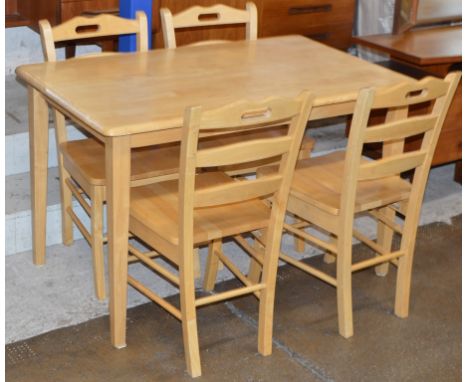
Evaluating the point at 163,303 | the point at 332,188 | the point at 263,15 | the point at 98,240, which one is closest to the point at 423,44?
the point at 263,15

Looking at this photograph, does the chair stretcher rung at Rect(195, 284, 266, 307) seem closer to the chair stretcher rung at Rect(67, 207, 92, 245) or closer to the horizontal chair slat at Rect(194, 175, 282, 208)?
the horizontal chair slat at Rect(194, 175, 282, 208)

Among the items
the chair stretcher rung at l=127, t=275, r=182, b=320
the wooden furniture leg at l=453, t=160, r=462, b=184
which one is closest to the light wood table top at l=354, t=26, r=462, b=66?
the wooden furniture leg at l=453, t=160, r=462, b=184

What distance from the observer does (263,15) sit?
482 cm

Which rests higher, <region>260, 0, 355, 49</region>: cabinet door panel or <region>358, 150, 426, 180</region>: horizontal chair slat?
<region>260, 0, 355, 49</region>: cabinet door panel

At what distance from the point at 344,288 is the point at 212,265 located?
536 mm

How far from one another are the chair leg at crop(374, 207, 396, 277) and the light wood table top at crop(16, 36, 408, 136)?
574mm

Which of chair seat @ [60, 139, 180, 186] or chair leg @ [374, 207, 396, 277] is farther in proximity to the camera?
chair leg @ [374, 207, 396, 277]

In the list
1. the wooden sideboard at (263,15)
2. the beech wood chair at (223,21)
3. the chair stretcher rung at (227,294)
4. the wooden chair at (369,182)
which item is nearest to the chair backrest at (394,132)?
the wooden chair at (369,182)

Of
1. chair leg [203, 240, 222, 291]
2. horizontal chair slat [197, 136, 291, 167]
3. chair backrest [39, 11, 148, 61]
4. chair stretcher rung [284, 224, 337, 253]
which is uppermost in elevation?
chair backrest [39, 11, 148, 61]

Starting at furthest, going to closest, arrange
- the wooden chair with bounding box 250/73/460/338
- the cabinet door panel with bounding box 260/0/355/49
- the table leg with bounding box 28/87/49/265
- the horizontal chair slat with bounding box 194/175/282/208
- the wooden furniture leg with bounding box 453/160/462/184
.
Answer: the cabinet door panel with bounding box 260/0/355/49, the wooden furniture leg with bounding box 453/160/462/184, the table leg with bounding box 28/87/49/265, the wooden chair with bounding box 250/73/460/338, the horizontal chair slat with bounding box 194/175/282/208

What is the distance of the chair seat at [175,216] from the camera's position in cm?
281

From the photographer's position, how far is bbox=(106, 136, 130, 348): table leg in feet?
8.80

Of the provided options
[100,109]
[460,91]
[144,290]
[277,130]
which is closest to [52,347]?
[144,290]

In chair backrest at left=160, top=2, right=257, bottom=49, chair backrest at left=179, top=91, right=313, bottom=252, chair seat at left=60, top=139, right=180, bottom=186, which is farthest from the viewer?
chair backrest at left=160, top=2, right=257, bottom=49
